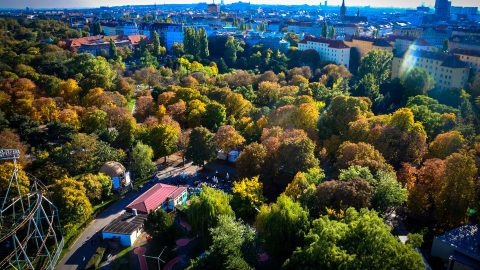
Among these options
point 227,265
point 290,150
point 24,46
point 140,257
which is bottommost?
point 140,257

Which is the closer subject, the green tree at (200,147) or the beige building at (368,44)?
the green tree at (200,147)

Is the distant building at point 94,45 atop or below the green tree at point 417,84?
atop

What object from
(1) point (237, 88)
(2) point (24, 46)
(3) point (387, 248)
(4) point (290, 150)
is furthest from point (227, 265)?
(2) point (24, 46)

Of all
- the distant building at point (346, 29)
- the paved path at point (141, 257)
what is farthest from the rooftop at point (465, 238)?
the distant building at point (346, 29)

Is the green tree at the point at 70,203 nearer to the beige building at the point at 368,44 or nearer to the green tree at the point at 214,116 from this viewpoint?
the green tree at the point at 214,116

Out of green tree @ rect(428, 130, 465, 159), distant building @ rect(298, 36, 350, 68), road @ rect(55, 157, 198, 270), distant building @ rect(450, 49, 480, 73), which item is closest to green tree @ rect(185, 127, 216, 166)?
road @ rect(55, 157, 198, 270)

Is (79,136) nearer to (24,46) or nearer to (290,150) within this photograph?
(290,150)
